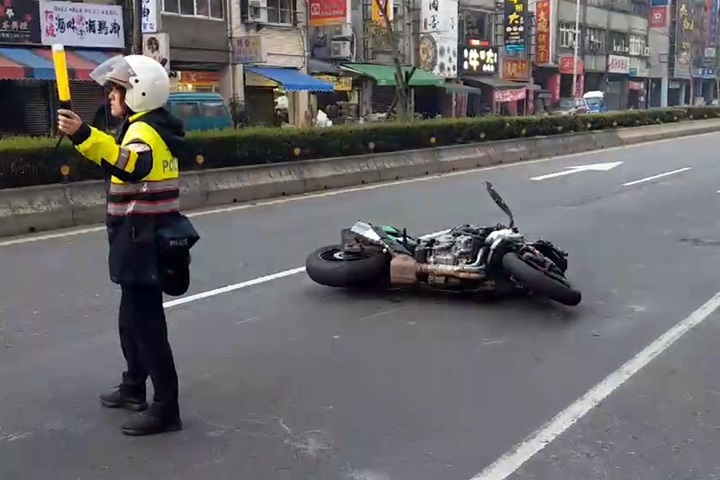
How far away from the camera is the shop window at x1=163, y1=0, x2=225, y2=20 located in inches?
1093

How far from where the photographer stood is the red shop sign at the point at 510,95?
146 ft

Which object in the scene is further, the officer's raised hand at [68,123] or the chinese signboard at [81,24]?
the chinese signboard at [81,24]

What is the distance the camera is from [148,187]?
4188 mm

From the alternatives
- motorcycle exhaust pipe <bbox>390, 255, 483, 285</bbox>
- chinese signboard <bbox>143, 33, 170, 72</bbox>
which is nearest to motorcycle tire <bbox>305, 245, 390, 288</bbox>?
motorcycle exhaust pipe <bbox>390, 255, 483, 285</bbox>

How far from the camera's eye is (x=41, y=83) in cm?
2425

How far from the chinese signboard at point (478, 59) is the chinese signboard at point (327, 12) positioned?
11776 millimetres

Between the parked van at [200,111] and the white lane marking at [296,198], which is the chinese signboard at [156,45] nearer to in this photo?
the parked van at [200,111]

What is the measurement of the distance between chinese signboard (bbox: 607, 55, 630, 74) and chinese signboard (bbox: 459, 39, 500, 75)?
17.4 m

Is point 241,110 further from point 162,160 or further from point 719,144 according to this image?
point 162,160

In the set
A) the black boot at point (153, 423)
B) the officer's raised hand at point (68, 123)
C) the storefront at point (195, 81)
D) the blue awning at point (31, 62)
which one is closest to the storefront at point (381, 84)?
the storefront at point (195, 81)

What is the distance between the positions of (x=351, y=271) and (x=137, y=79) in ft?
10.4

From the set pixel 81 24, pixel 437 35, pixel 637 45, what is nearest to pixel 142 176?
pixel 81 24

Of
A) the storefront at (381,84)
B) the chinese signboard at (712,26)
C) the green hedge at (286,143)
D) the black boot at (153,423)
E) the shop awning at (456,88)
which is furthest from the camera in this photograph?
the chinese signboard at (712,26)

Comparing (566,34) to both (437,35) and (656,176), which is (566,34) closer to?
(437,35)
